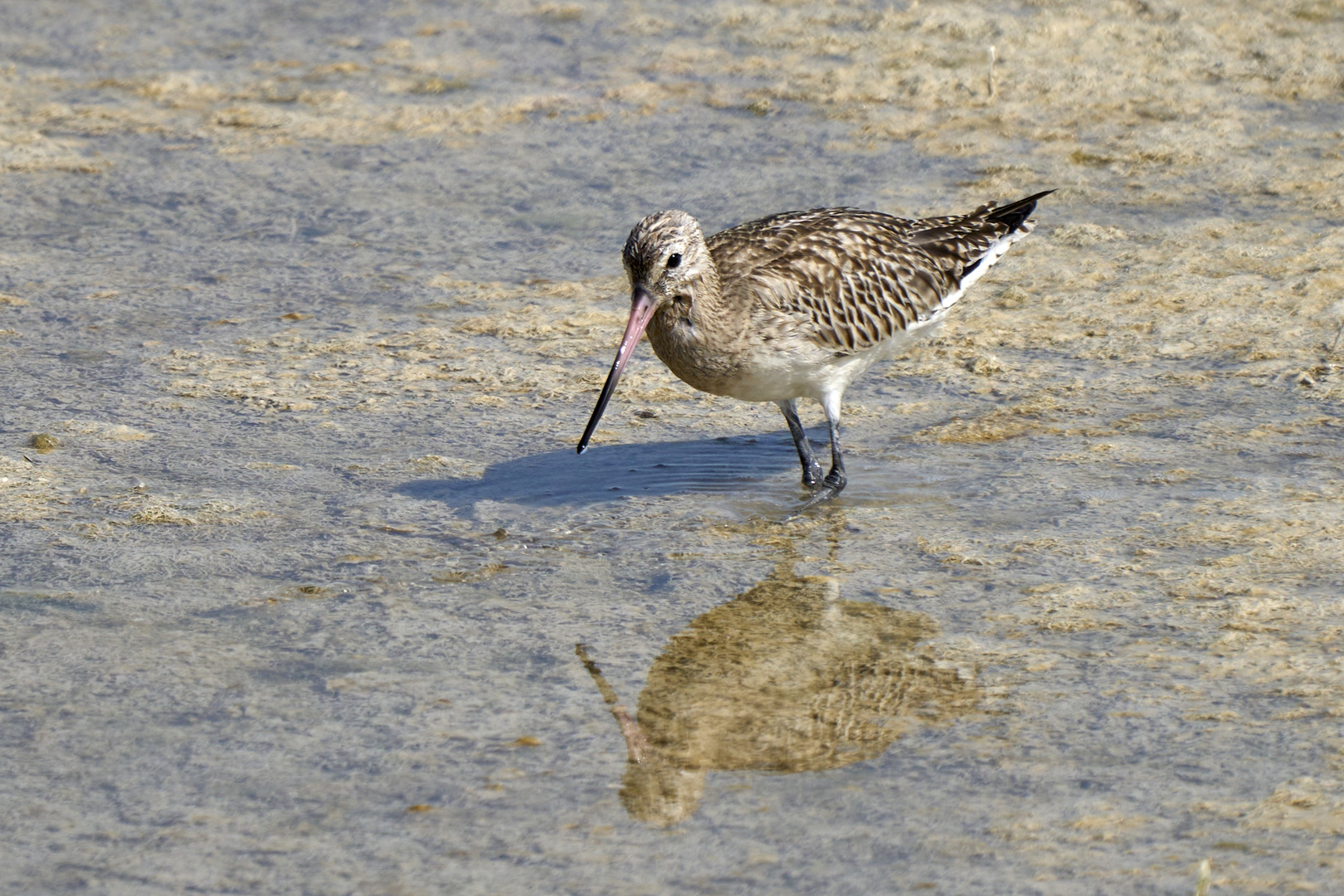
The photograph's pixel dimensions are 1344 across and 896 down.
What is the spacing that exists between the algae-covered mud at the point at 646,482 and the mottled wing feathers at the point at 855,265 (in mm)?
502

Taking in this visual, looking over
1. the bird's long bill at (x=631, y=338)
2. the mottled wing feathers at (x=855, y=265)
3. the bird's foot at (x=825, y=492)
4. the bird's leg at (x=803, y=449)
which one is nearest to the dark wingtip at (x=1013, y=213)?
the mottled wing feathers at (x=855, y=265)

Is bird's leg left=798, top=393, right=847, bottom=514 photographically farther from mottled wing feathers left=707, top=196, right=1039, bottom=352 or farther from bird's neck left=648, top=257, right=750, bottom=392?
bird's neck left=648, top=257, right=750, bottom=392

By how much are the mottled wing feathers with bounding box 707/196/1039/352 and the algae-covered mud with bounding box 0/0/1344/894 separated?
0.50 metres

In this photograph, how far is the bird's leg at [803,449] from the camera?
6.33 m

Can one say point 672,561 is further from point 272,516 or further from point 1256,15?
point 1256,15

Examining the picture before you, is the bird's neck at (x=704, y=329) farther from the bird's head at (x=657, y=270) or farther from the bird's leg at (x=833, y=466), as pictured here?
the bird's leg at (x=833, y=466)

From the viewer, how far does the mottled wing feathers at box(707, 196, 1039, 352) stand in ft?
20.6

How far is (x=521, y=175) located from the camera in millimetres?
9344

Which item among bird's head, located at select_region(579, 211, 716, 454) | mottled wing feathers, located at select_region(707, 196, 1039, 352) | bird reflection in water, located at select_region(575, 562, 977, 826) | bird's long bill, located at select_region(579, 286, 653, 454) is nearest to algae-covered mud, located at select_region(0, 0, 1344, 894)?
bird reflection in water, located at select_region(575, 562, 977, 826)

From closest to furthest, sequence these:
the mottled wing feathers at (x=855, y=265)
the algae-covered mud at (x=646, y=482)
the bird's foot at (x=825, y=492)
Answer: the algae-covered mud at (x=646, y=482) < the bird's foot at (x=825, y=492) < the mottled wing feathers at (x=855, y=265)

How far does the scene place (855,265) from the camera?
6570mm

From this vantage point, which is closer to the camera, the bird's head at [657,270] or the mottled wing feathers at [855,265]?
the bird's head at [657,270]

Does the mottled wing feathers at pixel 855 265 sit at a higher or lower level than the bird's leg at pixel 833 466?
higher

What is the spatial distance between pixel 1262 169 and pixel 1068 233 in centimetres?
140
